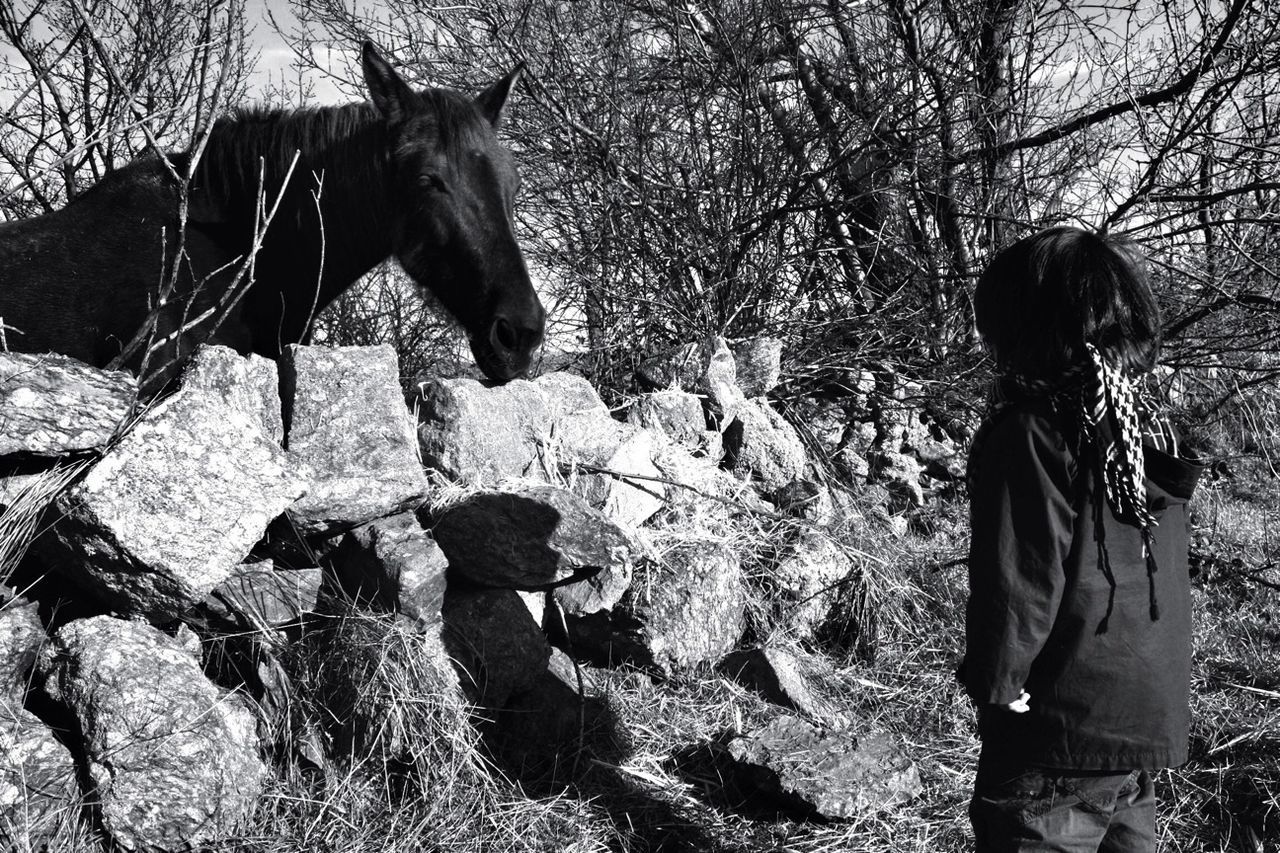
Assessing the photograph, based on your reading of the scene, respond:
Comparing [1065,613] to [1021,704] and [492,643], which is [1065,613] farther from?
[492,643]

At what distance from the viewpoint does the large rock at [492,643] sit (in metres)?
3.38

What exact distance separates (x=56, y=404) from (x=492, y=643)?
152 centimetres

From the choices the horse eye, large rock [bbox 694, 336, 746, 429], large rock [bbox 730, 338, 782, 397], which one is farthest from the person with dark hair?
large rock [bbox 730, 338, 782, 397]

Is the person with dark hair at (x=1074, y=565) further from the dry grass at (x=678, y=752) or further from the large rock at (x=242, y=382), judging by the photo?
the large rock at (x=242, y=382)

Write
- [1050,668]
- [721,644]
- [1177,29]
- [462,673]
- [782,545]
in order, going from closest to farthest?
[1050,668] → [462,673] → [721,644] → [782,545] → [1177,29]

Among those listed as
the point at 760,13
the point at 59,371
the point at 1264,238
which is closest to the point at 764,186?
the point at 760,13

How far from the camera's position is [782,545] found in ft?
14.8

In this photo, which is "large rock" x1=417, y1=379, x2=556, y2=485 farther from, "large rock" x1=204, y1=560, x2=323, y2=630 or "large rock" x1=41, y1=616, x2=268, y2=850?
"large rock" x1=41, y1=616, x2=268, y2=850

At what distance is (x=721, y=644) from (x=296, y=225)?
8.06 ft

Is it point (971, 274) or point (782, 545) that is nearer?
point (782, 545)

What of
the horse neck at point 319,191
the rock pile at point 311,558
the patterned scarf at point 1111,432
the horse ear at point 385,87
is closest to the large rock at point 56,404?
the rock pile at point 311,558

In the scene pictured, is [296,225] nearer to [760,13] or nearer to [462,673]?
[462,673]

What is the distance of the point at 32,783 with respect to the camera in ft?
8.28

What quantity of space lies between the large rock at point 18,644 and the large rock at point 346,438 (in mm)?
771
